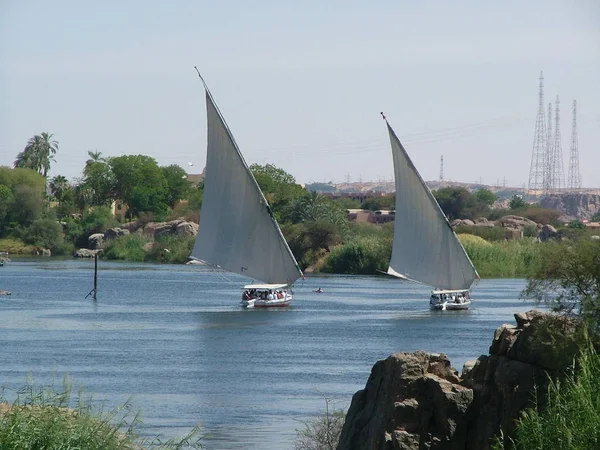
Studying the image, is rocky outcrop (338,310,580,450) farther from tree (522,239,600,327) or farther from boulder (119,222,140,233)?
boulder (119,222,140,233)

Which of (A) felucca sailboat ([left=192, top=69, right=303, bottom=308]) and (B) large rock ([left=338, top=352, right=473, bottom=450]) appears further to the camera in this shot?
(A) felucca sailboat ([left=192, top=69, right=303, bottom=308])

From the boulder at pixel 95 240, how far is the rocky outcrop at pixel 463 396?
72.3 metres

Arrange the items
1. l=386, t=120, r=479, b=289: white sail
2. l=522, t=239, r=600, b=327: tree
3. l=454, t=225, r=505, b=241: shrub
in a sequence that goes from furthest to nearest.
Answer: l=454, t=225, r=505, b=241: shrub → l=386, t=120, r=479, b=289: white sail → l=522, t=239, r=600, b=327: tree

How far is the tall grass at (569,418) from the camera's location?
11.3 metres

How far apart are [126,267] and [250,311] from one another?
97.4 ft

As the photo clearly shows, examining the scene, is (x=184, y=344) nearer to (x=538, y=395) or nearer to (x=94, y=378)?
(x=94, y=378)

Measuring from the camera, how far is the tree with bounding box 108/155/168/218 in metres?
97.9

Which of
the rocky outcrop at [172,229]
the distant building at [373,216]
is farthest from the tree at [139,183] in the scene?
the distant building at [373,216]

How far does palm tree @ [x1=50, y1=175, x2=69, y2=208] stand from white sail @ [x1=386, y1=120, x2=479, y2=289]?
59.4m

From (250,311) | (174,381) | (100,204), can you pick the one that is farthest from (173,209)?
(174,381)

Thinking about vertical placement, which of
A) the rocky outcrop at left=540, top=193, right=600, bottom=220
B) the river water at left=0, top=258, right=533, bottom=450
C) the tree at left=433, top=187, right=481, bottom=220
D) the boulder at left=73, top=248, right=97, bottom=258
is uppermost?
the rocky outcrop at left=540, top=193, right=600, bottom=220

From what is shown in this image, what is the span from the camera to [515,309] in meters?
42.1

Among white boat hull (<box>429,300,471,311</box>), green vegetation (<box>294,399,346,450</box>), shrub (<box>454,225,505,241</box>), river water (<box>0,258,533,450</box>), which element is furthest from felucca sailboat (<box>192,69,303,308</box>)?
shrub (<box>454,225,505,241</box>)

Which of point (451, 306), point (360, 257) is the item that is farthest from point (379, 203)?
point (451, 306)
